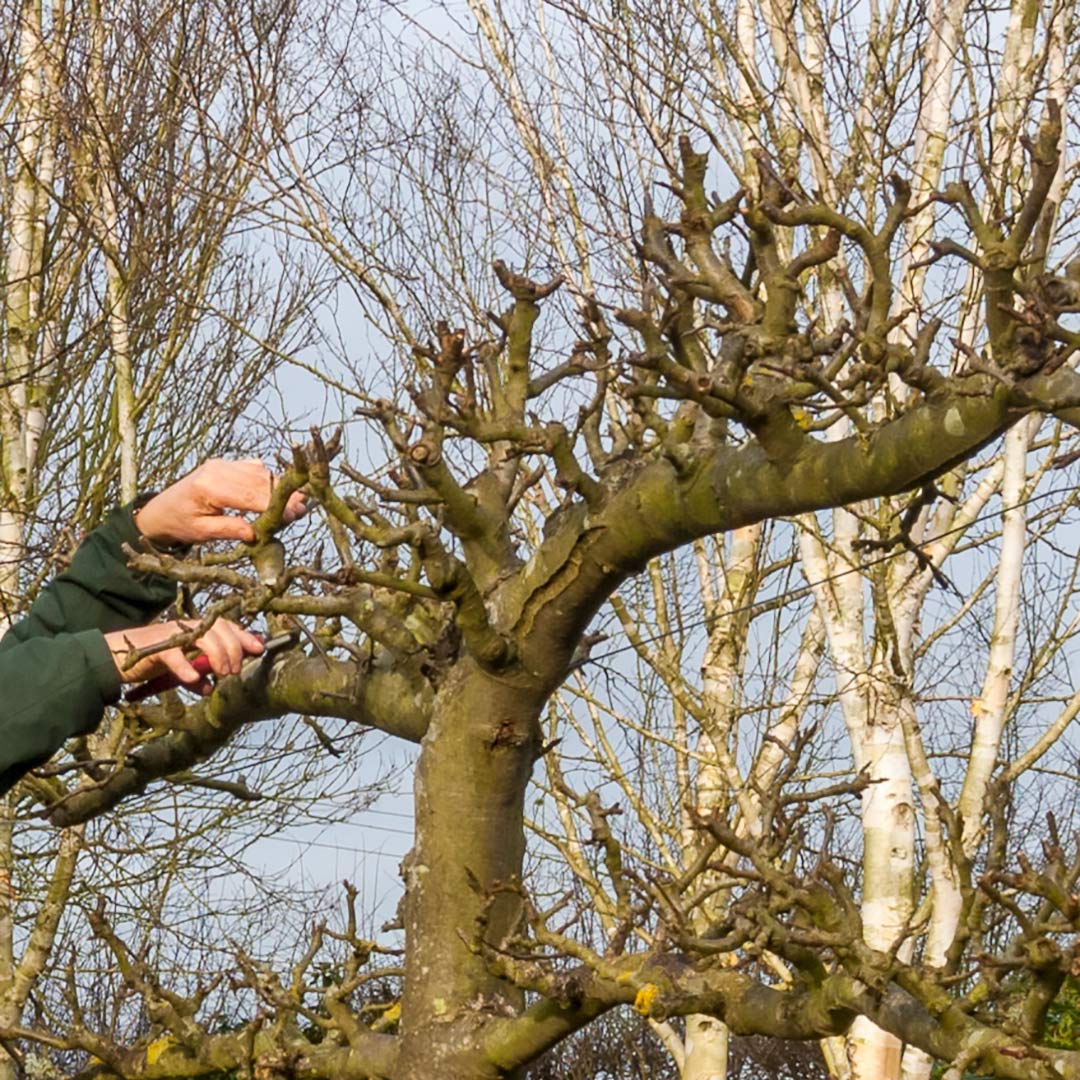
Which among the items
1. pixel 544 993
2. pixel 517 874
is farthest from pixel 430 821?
pixel 544 993

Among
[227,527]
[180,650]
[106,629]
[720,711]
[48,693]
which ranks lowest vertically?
[48,693]

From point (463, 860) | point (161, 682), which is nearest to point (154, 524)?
point (161, 682)

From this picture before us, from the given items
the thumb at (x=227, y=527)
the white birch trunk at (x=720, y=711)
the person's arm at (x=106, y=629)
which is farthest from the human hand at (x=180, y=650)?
the white birch trunk at (x=720, y=711)

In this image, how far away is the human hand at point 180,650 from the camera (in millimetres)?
2225

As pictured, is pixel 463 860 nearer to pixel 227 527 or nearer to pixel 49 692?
pixel 227 527

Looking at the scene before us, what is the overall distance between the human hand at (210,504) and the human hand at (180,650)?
0.37 meters

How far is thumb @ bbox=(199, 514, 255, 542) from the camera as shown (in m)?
2.76

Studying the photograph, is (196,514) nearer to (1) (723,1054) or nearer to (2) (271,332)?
→ (1) (723,1054)

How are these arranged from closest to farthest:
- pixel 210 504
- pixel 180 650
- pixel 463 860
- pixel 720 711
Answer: pixel 180 650
pixel 210 504
pixel 463 860
pixel 720 711

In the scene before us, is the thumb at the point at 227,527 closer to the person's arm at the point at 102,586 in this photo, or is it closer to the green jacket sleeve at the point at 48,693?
the person's arm at the point at 102,586

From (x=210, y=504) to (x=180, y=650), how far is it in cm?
51

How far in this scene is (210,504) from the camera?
274 centimetres

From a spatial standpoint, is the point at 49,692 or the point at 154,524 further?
the point at 154,524

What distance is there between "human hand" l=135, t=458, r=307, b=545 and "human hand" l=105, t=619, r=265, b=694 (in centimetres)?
37
